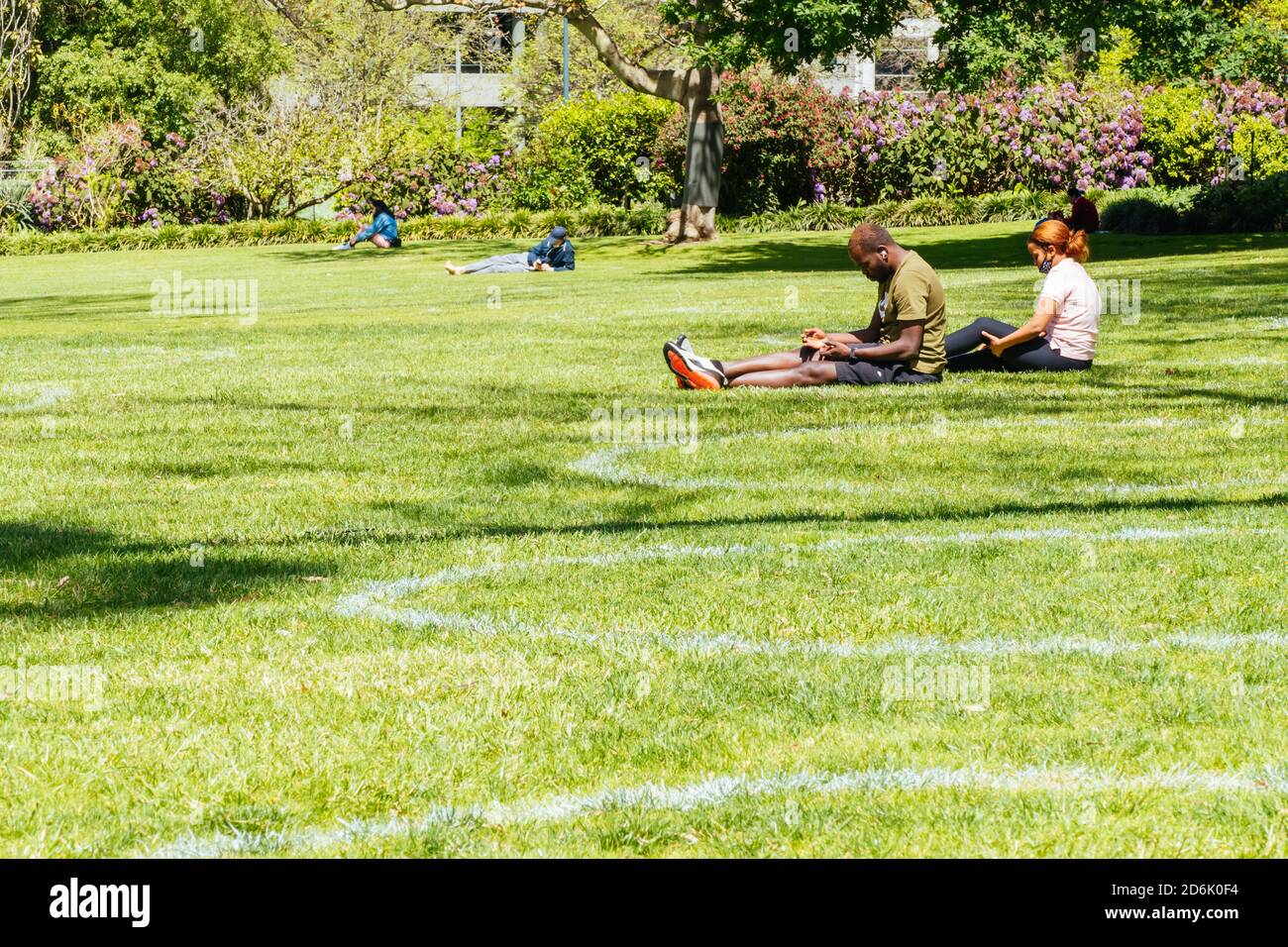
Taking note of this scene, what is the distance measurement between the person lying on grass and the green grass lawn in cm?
33

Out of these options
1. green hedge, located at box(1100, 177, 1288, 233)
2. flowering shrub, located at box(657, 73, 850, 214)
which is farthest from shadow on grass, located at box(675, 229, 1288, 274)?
flowering shrub, located at box(657, 73, 850, 214)

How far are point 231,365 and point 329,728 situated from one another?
10.2 meters

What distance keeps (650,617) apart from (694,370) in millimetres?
6507

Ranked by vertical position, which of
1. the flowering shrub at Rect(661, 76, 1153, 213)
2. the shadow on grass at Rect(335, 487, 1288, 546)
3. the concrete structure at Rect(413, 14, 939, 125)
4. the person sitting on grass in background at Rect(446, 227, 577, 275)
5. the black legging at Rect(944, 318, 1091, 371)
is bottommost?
the shadow on grass at Rect(335, 487, 1288, 546)

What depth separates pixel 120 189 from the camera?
155ft

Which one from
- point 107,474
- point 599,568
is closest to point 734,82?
point 107,474

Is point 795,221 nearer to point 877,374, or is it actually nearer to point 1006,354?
point 1006,354

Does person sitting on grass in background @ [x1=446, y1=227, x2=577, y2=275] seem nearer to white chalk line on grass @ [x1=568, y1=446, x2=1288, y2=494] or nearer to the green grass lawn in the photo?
the green grass lawn

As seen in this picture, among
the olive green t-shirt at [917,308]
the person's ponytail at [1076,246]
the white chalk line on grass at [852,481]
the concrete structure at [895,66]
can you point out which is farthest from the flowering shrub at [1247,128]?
the concrete structure at [895,66]

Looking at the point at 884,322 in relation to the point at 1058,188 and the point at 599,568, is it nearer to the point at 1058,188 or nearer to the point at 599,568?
the point at 599,568

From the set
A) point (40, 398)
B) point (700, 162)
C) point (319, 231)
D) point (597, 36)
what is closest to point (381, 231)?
point (319, 231)

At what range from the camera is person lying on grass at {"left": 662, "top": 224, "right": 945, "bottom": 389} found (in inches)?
460

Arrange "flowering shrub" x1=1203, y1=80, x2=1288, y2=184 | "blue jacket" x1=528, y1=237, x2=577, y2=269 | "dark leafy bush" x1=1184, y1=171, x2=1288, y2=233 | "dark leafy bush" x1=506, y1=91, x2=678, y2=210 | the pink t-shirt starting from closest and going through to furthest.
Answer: the pink t-shirt < "blue jacket" x1=528, y1=237, x2=577, y2=269 < "dark leafy bush" x1=1184, y1=171, x2=1288, y2=233 < "flowering shrub" x1=1203, y1=80, x2=1288, y2=184 < "dark leafy bush" x1=506, y1=91, x2=678, y2=210

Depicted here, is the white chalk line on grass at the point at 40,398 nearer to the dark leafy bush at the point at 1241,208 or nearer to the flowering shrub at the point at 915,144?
the dark leafy bush at the point at 1241,208
